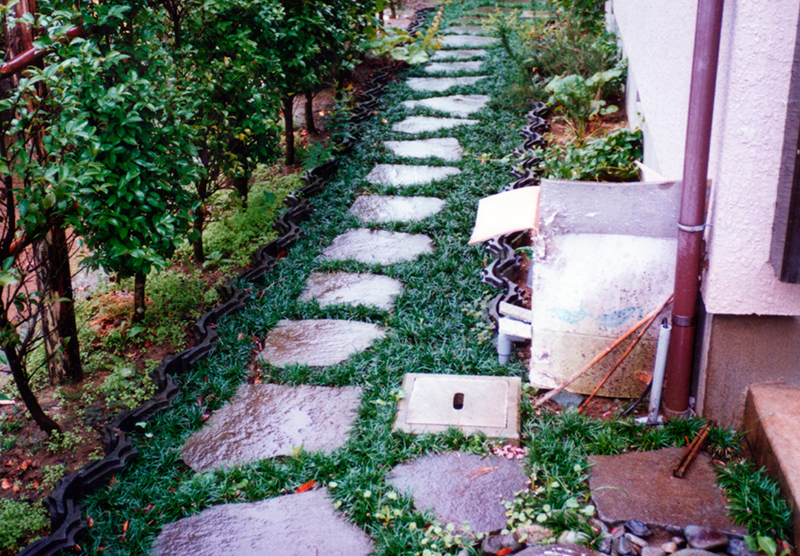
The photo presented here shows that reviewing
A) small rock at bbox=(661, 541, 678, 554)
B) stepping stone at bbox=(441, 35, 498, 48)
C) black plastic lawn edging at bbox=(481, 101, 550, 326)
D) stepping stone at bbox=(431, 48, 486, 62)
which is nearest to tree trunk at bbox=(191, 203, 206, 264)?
black plastic lawn edging at bbox=(481, 101, 550, 326)

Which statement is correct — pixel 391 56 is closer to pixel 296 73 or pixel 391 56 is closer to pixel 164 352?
pixel 296 73

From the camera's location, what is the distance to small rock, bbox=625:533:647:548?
2449 millimetres

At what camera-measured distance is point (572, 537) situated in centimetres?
251

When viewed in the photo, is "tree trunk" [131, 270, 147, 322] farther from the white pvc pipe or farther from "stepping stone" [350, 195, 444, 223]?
the white pvc pipe

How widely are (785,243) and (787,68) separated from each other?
617 millimetres

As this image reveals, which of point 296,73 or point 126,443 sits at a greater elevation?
point 296,73

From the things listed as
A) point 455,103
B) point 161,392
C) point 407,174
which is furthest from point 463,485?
point 455,103

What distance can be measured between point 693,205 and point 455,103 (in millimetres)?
5344

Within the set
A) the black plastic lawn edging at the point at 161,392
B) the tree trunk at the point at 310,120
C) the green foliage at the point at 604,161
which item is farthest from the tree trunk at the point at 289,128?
the green foliage at the point at 604,161

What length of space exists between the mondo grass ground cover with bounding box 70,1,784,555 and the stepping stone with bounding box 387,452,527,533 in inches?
2.1

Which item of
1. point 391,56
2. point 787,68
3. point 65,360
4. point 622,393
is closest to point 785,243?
point 787,68

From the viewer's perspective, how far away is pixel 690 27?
3.21 meters

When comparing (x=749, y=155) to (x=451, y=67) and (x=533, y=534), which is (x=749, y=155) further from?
(x=451, y=67)

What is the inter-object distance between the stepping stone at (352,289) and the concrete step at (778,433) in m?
2.11
